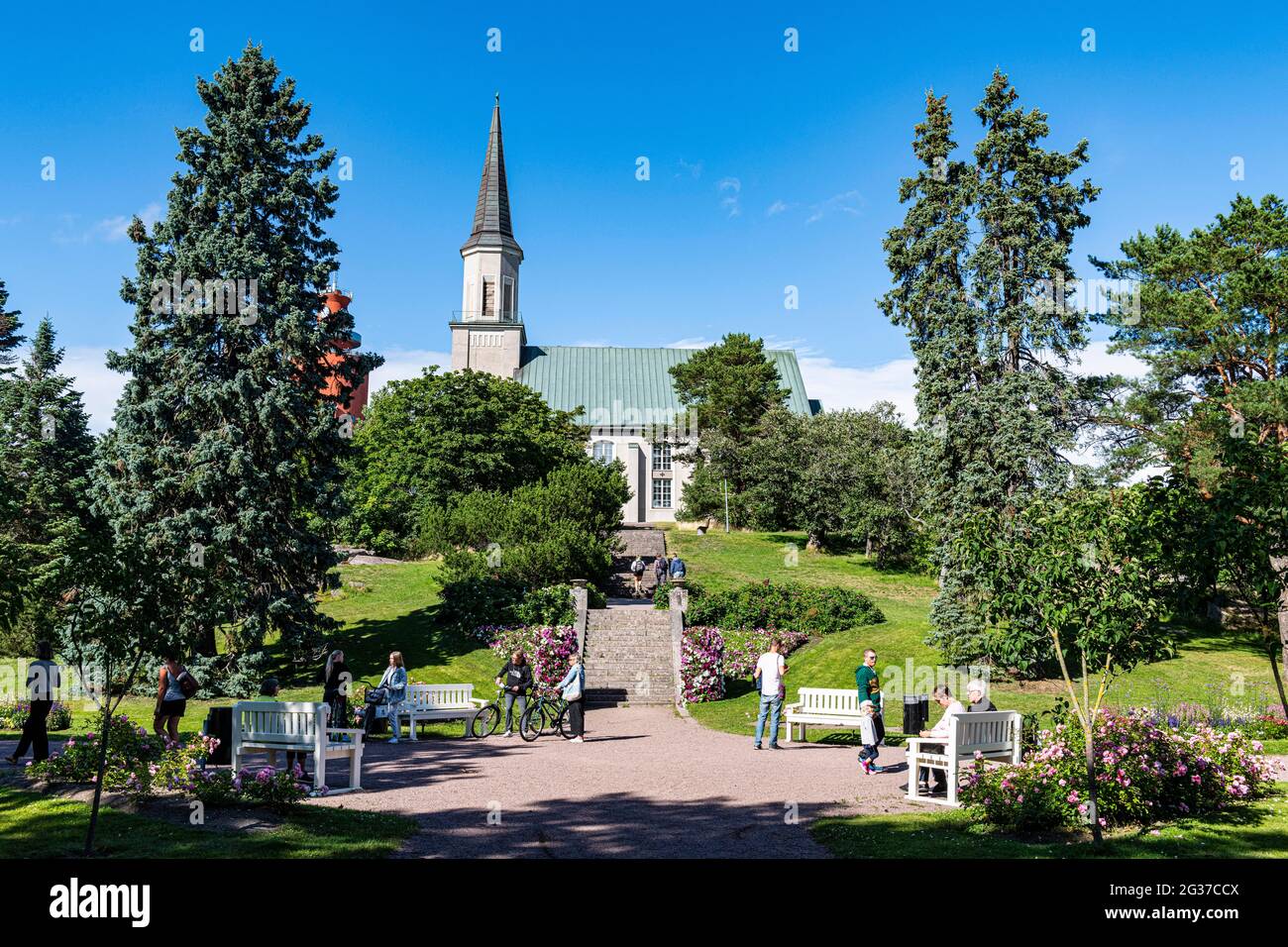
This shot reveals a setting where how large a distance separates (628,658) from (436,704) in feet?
25.0

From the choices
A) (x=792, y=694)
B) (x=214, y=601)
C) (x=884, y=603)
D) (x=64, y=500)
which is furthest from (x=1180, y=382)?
(x=64, y=500)

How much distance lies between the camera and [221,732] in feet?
40.5

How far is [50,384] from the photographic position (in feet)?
124

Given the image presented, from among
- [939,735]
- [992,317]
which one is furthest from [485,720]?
[992,317]

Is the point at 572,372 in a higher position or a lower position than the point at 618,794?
higher

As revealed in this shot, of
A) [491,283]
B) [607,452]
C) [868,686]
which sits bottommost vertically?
[868,686]

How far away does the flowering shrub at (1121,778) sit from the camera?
9.48 meters

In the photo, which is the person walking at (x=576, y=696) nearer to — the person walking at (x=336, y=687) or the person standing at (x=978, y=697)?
the person walking at (x=336, y=687)

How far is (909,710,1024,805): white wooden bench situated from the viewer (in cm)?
1140

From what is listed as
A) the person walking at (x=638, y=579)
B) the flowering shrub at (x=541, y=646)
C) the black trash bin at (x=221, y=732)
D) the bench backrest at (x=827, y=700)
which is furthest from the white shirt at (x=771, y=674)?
the person walking at (x=638, y=579)

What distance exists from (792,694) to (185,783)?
49.9 feet

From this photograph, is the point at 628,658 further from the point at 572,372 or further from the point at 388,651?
the point at 572,372
